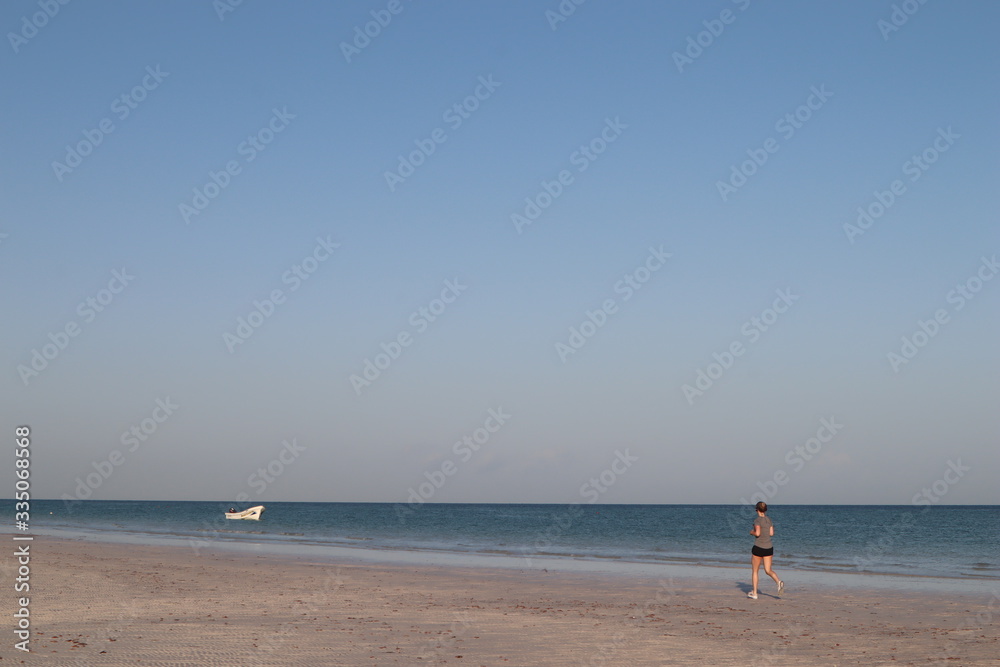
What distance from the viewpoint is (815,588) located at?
76.3ft

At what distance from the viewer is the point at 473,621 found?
15.9m

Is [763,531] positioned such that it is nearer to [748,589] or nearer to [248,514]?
[748,589]

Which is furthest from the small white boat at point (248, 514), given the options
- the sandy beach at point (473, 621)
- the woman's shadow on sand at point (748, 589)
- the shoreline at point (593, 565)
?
the woman's shadow on sand at point (748, 589)

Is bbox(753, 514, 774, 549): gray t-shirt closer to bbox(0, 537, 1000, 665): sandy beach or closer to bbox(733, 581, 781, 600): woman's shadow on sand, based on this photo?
bbox(0, 537, 1000, 665): sandy beach

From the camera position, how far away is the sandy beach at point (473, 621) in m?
12.4

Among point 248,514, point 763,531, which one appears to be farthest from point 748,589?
point 248,514

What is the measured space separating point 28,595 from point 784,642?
48.6 feet

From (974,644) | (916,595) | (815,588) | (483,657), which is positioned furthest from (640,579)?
(483,657)

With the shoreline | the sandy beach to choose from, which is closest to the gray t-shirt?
the sandy beach

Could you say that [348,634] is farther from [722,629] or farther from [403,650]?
[722,629]

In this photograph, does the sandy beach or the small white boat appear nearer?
the sandy beach

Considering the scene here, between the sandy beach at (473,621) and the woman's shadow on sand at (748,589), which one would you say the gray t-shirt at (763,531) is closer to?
the sandy beach at (473,621)

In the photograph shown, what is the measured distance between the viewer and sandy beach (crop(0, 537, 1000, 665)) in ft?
40.7

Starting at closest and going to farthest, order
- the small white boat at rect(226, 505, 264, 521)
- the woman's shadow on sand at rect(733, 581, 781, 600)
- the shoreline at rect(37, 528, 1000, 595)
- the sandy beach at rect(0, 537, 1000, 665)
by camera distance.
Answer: the sandy beach at rect(0, 537, 1000, 665)
the woman's shadow on sand at rect(733, 581, 781, 600)
the shoreline at rect(37, 528, 1000, 595)
the small white boat at rect(226, 505, 264, 521)
